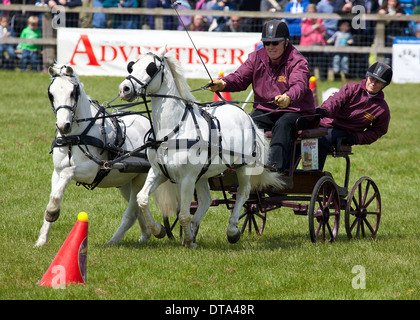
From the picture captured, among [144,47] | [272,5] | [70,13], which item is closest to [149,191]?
[144,47]

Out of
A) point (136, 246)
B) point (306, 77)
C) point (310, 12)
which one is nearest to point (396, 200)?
point (306, 77)

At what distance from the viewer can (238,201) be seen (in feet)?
26.7

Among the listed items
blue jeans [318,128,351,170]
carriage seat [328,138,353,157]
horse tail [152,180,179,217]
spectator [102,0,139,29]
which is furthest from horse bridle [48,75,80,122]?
spectator [102,0,139,29]

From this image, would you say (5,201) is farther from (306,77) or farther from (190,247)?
(306,77)

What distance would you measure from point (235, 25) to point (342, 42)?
8.88 feet

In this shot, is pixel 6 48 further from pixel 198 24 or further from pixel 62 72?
pixel 62 72

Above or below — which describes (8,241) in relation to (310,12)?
below

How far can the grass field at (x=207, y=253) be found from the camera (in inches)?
250

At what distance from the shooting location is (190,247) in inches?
312

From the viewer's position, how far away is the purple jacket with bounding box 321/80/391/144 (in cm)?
862

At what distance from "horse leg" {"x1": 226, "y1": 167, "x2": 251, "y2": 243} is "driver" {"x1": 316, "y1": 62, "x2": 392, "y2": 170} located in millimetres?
1043

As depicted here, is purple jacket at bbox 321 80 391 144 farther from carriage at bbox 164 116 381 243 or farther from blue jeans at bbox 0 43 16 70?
blue jeans at bbox 0 43 16 70

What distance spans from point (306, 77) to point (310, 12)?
36.6ft

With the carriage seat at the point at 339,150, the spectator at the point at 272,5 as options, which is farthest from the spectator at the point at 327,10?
the carriage seat at the point at 339,150
